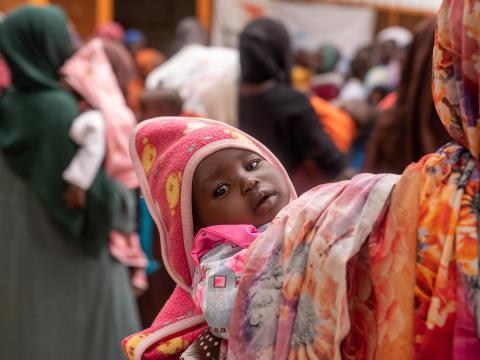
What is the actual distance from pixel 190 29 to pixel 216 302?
4812 millimetres

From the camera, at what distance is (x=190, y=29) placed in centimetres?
560

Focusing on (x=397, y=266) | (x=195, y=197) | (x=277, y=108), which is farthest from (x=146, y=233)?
(x=397, y=266)

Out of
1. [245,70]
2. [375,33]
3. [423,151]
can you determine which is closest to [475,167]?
[423,151]

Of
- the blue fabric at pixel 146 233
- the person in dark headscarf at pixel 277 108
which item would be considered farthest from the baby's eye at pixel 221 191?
the blue fabric at pixel 146 233

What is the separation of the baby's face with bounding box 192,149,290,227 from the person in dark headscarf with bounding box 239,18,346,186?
70.2 inches

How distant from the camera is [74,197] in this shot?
112 inches

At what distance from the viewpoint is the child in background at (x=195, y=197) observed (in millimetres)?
1196

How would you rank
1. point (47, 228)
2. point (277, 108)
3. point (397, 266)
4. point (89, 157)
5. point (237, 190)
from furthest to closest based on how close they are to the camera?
point (277, 108) → point (47, 228) → point (89, 157) → point (237, 190) → point (397, 266)

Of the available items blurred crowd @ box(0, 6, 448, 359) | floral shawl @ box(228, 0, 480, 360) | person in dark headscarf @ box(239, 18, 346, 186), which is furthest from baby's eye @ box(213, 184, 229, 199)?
person in dark headscarf @ box(239, 18, 346, 186)

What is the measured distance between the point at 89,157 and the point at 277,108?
851 mm

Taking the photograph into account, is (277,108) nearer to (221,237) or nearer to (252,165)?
(252,165)

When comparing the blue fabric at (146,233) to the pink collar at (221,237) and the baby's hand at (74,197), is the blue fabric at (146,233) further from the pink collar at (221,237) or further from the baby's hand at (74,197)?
the pink collar at (221,237)

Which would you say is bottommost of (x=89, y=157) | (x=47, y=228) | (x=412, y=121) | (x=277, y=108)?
(x=47, y=228)

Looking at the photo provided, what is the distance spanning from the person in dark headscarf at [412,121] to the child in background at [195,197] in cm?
121
